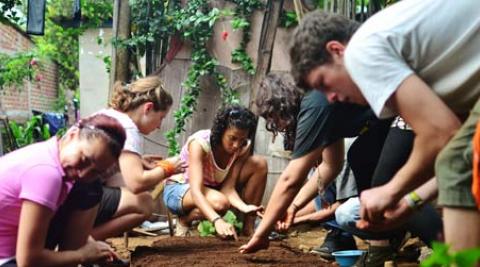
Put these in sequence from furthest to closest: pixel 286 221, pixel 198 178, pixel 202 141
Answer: pixel 202 141
pixel 198 178
pixel 286 221

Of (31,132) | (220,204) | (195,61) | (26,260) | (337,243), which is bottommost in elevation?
(31,132)

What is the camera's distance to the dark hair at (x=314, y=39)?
205 cm

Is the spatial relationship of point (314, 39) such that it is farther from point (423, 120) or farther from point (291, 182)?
point (291, 182)

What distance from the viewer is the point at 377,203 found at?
79.7 inches

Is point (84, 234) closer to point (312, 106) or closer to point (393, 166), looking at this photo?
point (312, 106)

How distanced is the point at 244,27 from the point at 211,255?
2664 millimetres

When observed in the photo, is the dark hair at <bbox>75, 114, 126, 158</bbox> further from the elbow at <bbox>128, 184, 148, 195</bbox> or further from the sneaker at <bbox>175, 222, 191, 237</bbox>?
the sneaker at <bbox>175, 222, 191, 237</bbox>

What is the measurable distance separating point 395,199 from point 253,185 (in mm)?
2374

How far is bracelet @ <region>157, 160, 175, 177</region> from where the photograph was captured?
3.68 meters

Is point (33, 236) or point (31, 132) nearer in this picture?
point (33, 236)

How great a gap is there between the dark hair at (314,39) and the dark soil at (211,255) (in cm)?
141

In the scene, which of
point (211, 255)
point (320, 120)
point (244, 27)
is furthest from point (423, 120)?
point (244, 27)

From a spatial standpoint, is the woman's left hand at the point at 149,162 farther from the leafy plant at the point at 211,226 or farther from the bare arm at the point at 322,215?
the bare arm at the point at 322,215

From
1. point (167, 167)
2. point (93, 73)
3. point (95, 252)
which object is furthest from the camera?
point (93, 73)
